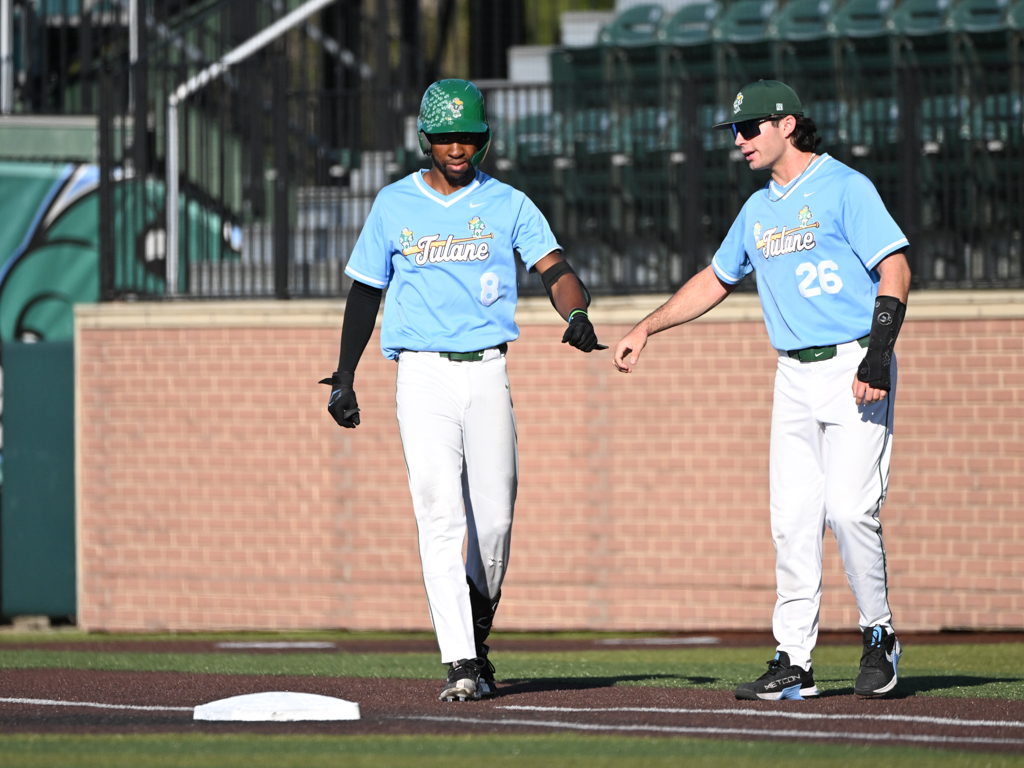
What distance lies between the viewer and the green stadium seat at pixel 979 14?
46.6ft

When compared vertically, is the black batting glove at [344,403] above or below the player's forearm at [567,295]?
below

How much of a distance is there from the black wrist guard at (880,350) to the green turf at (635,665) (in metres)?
1.44

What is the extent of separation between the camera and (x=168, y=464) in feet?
37.7

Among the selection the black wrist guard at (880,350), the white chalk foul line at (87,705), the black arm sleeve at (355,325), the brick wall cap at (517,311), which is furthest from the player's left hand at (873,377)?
the brick wall cap at (517,311)

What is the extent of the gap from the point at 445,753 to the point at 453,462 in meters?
1.46

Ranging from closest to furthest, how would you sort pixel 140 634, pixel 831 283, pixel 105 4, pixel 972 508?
pixel 831 283, pixel 972 508, pixel 140 634, pixel 105 4

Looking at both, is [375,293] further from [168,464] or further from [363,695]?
[168,464]

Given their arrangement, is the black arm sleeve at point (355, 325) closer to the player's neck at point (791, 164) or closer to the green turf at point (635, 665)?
the player's neck at point (791, 164)

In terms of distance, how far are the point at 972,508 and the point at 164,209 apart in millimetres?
6503

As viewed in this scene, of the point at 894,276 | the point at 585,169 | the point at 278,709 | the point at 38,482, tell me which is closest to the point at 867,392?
the point at 894,276

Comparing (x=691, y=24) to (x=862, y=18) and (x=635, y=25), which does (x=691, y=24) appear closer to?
(x=635, y=25)

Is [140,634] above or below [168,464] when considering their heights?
below

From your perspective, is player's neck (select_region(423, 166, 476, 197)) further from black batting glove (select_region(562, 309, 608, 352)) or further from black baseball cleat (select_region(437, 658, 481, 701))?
black baseball cleat (select_region(437, 658, 481, 701))

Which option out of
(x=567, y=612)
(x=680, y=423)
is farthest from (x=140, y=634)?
(x=680, y=423)
